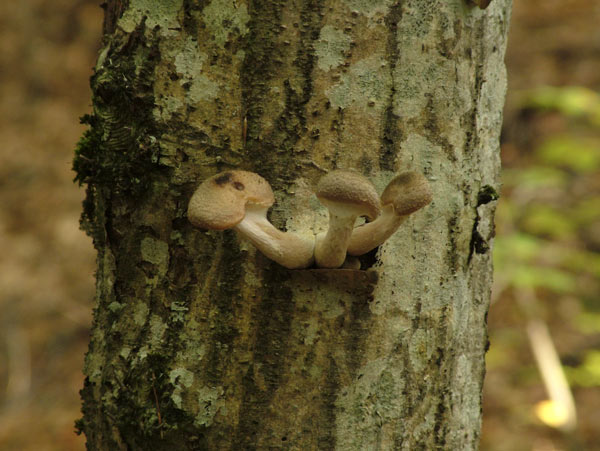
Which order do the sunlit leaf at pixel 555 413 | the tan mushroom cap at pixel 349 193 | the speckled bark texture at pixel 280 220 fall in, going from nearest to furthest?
1. the tan mushroom cap at pixel 349 193
2. the speckled bark texture at pixel 280 220
3. the sunlit leaf at pixel 555 413

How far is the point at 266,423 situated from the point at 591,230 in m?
6.90

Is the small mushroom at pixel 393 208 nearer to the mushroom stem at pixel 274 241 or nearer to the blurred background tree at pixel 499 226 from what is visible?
the mushroom stem at pixel 274 241

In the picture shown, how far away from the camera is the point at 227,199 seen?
1.15 meters

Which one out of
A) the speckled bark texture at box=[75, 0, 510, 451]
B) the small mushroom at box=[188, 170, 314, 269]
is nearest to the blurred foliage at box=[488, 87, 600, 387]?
the speckled bark texture at box=[75, 0, 510, 451]

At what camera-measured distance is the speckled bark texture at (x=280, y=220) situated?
1281 millimetres

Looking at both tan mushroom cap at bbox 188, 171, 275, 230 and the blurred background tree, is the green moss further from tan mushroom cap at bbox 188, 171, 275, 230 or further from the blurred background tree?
the blurred background tree

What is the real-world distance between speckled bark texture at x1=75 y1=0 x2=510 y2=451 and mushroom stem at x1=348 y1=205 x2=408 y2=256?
0.18 feet

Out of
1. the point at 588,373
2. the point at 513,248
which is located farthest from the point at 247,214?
the point at 588,373

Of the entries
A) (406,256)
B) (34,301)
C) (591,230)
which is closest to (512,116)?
(591,230)

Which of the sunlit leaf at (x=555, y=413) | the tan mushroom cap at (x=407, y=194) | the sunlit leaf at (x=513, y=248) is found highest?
the sunlit leaf at (x=513, y=248)

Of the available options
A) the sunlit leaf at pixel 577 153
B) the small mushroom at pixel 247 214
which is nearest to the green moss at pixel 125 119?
the small mushroom at pixel 247 214

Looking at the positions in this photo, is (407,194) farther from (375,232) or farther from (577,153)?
(577,153)

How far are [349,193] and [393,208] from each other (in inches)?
4.7

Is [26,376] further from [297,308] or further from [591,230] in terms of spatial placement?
[591,230]
